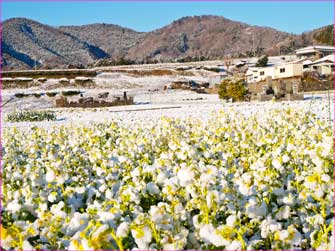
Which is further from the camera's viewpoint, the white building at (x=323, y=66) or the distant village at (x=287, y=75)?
the white building at (x=323, y=66)

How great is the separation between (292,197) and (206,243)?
3.82 feet

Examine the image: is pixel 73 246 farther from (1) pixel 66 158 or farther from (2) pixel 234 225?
(1) pixel 66 158

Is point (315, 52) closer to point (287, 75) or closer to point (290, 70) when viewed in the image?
point (290, 70)

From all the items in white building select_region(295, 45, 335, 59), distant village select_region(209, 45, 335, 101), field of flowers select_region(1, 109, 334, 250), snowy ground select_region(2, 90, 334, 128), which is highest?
white building select_region(295, 45, 335, 59)

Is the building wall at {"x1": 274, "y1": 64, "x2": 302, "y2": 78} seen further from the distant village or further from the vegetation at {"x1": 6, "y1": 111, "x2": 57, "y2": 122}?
the vegetation at {"x1": 6, "y1": 111, "x2": 57, "y2": 122}

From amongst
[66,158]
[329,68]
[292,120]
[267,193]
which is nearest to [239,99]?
[292,120]

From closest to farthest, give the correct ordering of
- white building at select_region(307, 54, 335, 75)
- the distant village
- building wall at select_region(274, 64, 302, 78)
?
1. the distant village
2. building wall at select_region(274, 64, 302, 78)
3. white building at select_region(307, 54, 335, 75)

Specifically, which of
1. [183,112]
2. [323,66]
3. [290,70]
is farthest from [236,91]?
[323,66]

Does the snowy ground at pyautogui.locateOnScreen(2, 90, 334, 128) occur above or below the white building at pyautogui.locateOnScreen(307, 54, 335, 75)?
below

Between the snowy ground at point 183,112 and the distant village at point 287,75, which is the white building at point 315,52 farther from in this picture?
the snowy ground at point 183,112

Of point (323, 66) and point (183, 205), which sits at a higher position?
Answer: point (323, 66)

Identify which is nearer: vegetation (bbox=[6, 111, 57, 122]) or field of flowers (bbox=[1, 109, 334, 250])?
field of flowers (bbox=[1, 109, 334, 250])

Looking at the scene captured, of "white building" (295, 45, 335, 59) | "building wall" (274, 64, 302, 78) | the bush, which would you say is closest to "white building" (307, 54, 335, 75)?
"building wall" (274, 64, 302, 78)

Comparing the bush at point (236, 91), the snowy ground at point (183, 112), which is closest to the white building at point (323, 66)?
the bush at point (236, 91)
